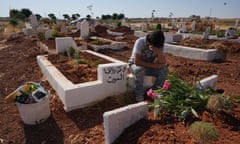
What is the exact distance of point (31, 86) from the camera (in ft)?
10.0

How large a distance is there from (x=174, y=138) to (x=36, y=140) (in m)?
2.09

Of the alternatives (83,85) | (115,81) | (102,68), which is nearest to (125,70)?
(115,81)

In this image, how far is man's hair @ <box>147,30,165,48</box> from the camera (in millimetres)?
3305

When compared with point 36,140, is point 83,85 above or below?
above

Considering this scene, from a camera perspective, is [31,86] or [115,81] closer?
[31,86]

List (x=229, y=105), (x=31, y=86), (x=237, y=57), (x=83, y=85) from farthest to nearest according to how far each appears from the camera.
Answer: (x=237, y=57) → (x=83, y=85) → (x=31, y=86) → (x=229, y=105)

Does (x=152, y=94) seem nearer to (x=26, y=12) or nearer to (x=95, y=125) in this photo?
(x=95, y=125)

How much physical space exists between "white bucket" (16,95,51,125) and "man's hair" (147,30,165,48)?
2141 millimetres

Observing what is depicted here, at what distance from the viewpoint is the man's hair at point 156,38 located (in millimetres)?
3305

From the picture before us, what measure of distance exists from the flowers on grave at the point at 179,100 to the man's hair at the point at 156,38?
1058 millimetres

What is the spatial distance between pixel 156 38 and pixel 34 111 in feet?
8.16

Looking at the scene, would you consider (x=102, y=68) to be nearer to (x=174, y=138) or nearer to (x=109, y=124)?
(x=109, y=124)

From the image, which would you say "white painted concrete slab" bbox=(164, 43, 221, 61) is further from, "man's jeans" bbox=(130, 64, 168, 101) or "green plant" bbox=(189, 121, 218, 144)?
"green plant" bbox=(189, 121, 218, 144)

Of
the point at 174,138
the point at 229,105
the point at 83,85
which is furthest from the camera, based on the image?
the point at 83,85
